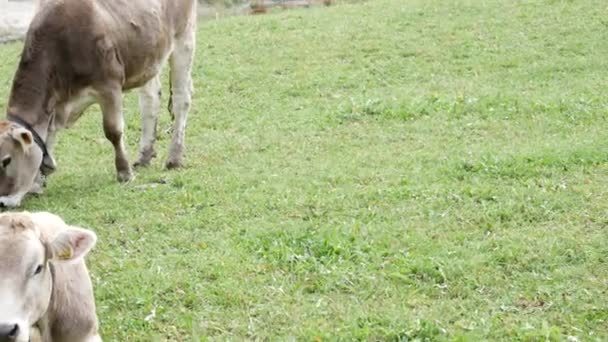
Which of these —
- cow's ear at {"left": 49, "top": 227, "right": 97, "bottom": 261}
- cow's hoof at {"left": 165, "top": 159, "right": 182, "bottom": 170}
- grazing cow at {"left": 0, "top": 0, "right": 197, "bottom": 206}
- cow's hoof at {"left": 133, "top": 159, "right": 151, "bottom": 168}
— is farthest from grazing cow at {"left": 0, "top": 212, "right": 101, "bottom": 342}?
cow's hoof at {"left": 133, "top": 159, "right": 151, "bottom": 168}

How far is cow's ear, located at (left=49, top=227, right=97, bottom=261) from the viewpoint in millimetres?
5523

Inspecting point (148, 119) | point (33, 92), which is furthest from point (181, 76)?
point (33, 92)

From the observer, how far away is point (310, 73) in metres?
16.2

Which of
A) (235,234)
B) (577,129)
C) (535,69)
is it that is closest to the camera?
(235,234)

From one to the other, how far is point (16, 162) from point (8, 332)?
5.02 m

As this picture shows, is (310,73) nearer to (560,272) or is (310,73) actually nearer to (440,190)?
(440,190)

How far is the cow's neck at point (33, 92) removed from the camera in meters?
10.1

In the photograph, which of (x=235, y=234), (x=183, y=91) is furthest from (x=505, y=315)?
(x=183, y=91)

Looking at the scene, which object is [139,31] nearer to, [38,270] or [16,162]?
[16,162]

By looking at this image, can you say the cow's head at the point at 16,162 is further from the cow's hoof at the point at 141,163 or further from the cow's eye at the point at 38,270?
the cow's eye at the point at 38,270

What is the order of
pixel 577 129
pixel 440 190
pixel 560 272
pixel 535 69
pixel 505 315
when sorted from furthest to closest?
pixel 535 69 < pixel 577 129 < pixel 440 190 < pixel 560 272 < pixel 505 315

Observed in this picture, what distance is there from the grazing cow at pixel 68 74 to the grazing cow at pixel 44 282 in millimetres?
3753

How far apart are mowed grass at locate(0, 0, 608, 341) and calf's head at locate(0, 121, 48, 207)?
0.22m

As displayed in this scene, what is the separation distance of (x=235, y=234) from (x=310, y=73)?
7.86 meters
